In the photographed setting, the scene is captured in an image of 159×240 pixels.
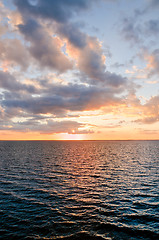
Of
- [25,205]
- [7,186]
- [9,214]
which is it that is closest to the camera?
[9,214]

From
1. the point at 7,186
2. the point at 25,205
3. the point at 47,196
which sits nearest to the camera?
the point at 25,205

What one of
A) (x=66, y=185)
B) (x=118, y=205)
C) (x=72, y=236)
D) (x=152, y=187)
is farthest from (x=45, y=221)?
(x=152, y=187)

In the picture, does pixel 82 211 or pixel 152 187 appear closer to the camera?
pixel 82 211

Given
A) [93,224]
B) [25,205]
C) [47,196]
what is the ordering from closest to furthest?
1. [93,224]
2. [25,205]
3. [47,196]

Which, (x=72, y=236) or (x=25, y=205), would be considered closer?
(x=72, y=236)

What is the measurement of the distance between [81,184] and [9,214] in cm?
1640

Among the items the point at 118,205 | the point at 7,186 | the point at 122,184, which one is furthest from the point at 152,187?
the point at 7,186

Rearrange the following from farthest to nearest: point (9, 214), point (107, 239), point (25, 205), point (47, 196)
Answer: point (47, 196)
point (25, 205)
point (9, 214)
point (107, 239)

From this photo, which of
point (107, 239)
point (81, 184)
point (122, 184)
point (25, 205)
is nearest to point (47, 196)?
point (25, 205)

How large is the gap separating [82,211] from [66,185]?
38.5 feet

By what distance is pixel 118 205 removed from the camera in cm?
2255

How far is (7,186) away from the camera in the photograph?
30094 mm

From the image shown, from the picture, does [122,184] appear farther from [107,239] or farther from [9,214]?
[9,214]

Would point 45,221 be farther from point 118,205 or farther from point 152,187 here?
point 152,187
